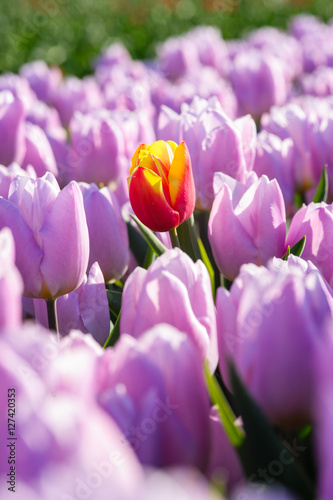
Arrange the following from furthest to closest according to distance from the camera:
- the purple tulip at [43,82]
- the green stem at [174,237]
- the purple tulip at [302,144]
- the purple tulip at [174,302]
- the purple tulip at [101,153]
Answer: the purple tulip at [43,82], the purple tulip at [101,153], the purple tulip at [302,144], the green stem at [174,237], the purple tulip at [174,302]

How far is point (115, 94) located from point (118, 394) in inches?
102

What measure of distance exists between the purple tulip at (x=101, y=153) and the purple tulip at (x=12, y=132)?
0.18 meters

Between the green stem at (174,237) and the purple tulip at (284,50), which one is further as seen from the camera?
the purple tulip at (284,50)

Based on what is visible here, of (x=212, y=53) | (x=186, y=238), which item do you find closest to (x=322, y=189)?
(x=186, y=238)

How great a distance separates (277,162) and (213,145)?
0.24 metres

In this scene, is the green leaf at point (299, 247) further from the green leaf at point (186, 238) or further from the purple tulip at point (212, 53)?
the purple tulip at point (212, 53)

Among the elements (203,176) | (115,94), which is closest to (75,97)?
(115,94)

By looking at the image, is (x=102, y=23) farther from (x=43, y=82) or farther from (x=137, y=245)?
(x=137, y=245)

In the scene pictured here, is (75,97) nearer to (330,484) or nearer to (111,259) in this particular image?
(111,259)

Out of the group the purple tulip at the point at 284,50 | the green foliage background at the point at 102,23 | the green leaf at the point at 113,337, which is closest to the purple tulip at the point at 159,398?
the green leaf at the point at 113,337

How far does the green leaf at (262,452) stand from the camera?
29.6 inches

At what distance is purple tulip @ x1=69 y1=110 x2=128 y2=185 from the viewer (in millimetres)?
2014

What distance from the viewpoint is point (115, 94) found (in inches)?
124

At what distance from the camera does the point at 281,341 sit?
0.78 meters
